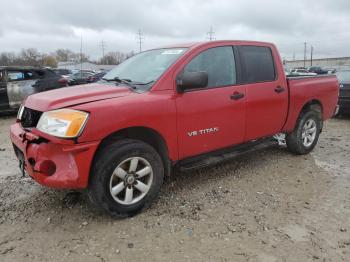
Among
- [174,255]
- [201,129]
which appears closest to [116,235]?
[174,255]

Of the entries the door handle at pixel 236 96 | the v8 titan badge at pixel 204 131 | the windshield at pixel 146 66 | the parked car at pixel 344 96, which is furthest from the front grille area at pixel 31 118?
the parked car at pixel 344 96

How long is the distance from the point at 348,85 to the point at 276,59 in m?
5.42

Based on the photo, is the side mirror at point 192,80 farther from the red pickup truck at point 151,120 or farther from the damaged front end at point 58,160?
the damaged front end at point 58,160

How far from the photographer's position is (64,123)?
2947 millimetres

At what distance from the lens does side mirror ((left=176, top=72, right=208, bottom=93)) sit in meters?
3.47

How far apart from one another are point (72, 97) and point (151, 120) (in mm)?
815

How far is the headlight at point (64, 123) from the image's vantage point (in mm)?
2920

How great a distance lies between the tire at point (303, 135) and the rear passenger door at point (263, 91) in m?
0.56

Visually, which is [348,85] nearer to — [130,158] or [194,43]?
[194,43]

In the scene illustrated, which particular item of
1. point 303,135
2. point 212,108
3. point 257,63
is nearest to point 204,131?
point 212,108

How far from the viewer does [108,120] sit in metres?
3.08

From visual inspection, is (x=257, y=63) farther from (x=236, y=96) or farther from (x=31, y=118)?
(x=31, y=118)

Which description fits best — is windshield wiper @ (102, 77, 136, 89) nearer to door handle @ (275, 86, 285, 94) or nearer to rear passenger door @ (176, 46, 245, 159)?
rear passenger door @ (176, 46, 245, 159)

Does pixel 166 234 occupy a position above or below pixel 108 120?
below
